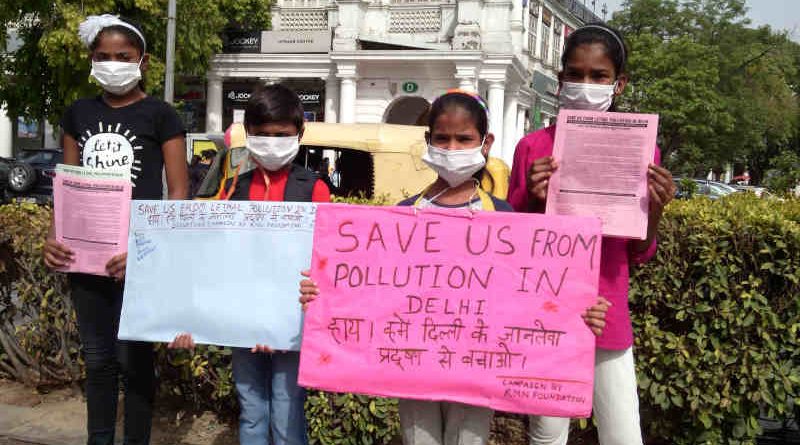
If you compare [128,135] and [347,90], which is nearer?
[128,135]

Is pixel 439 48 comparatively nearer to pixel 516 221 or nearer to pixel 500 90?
pixel 500 90

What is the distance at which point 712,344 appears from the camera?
3.57 metres

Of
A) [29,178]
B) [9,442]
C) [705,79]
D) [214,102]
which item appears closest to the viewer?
[9,442]

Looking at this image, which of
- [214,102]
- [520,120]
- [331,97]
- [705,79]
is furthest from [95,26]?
[705,79]

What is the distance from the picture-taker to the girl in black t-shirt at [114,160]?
3223 millimetres

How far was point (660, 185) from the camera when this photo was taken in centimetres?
249

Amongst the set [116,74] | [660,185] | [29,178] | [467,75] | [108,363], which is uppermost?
[467,75]

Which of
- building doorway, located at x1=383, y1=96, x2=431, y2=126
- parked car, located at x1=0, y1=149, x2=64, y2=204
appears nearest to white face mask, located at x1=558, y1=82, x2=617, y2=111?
parked car, located at x1=0, y1=149, x2=64, y2=204

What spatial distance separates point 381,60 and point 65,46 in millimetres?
10634

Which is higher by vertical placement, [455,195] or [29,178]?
[455,195]

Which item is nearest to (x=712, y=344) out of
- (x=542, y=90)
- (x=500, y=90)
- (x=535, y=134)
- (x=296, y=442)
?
(x=535, y=134)

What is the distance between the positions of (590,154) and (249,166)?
1566mm

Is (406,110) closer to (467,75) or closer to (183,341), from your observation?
(467,75)

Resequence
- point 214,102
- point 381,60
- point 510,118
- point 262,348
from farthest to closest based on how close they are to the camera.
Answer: point 214,102 < point 510,118 < point 381,60 < point 262,348
